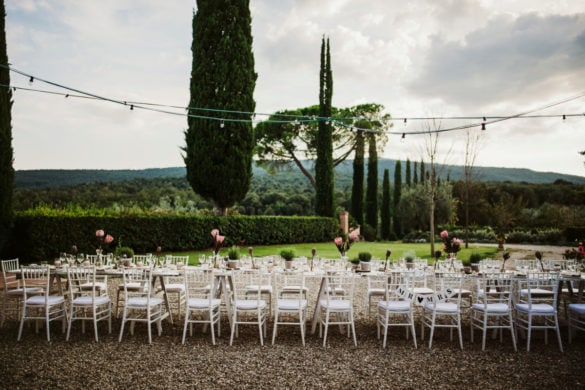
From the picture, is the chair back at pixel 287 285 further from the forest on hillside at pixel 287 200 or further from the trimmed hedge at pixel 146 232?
the forest on hillside at pixel 287 200

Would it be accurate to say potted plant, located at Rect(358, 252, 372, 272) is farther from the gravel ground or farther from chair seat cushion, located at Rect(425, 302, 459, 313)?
chair seat cushion, located at Rect(425, 302, 459, 313)

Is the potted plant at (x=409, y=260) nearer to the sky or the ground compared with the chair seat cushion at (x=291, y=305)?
nearer to the sky

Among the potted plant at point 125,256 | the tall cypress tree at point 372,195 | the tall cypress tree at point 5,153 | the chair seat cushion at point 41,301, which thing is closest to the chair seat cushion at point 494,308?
the potted plant at point 125,256

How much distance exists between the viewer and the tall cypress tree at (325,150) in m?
20.8

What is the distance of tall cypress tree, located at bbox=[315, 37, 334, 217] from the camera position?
20812mm

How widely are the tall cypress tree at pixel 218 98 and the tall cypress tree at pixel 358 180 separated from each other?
12.0 meters

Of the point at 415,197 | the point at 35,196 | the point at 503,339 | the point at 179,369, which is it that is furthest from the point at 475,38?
the point at 35,196

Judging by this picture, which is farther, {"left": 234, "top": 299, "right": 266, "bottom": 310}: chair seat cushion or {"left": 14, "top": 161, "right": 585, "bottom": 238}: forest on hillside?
{"left": 14, "top": 161, "right": 585, "bottom": 238}: forest on hillside

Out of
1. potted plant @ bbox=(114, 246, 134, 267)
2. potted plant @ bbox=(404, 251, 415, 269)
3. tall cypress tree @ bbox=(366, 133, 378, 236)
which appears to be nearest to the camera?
potted plant @ bbox=(114, 246, 134, 267)

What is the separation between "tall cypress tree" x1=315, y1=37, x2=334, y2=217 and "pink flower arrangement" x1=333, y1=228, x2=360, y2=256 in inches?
571

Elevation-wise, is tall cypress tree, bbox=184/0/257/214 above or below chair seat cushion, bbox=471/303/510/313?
above

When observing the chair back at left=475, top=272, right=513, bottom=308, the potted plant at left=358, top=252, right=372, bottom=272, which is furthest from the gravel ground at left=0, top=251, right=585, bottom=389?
the potted plant at left=358, top=252, right=372, bottom=272

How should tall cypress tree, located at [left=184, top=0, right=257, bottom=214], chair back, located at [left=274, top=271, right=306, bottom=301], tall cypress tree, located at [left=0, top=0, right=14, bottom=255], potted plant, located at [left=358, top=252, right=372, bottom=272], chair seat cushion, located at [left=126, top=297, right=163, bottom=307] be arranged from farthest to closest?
tall cypress tree, located at [left=184, top=0, right=257, bottom=214]
tall cypress tree, located at [left=0, top=0, right=14, bottom=255]
chair back, located at [left=274, top=271, right=306, bottom=301]
potted plant, located at [left=358, top=252, right=372, bottom=272]
chair seat cushion, located at [left=126, top=297, right=163, bottom=307]

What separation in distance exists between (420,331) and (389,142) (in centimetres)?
2287
